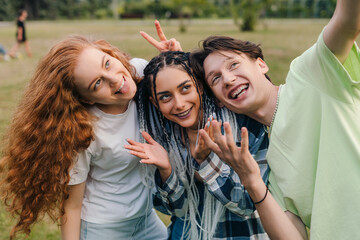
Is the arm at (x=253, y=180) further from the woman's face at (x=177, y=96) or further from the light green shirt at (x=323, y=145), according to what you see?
the woman's face at (x=177, y=96)

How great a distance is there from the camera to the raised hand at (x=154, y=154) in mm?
2117

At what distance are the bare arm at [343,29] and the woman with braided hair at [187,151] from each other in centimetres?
68

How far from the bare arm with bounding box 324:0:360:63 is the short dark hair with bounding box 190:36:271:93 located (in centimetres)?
67

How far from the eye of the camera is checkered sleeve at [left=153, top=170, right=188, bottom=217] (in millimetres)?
2170

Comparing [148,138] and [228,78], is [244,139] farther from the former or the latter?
[148,138]

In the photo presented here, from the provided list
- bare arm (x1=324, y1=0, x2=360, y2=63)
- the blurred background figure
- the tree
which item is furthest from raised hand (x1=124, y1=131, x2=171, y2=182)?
the tree

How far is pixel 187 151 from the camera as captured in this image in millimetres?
2256

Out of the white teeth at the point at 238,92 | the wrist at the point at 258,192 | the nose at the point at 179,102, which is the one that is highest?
the white teeth at the point at 238,92

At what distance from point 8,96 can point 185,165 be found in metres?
7.27

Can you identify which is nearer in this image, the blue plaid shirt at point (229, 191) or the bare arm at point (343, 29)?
the bare arm at point (343, 29)

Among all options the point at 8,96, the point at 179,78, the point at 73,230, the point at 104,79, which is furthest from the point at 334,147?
the point at 8,96

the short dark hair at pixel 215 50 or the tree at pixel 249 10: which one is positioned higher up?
the short dark hair at pixel 215 50

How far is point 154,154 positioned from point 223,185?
43cm

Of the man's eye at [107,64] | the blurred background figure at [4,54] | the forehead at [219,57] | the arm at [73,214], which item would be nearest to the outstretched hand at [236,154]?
the forehead at [219,57]
